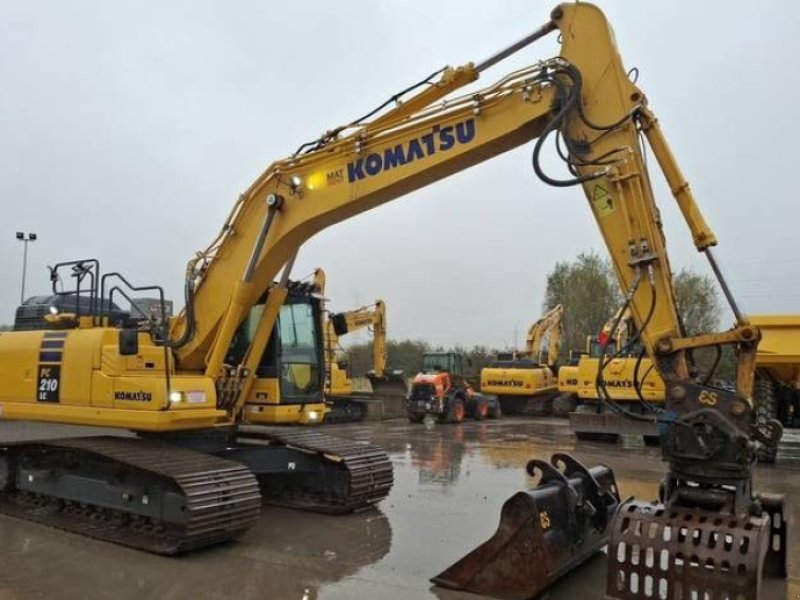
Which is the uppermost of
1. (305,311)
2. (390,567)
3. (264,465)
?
(305,311)

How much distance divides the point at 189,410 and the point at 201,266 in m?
1.67

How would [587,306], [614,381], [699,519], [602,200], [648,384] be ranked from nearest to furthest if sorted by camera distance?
1. [699,519]
2. [602,200]
3. [648,384]
4. [614,381]
5. [587,306]

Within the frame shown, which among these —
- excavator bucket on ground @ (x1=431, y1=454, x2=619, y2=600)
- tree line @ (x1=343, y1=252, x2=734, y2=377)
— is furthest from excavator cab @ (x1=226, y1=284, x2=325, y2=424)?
tree line @ (x1=343, y1=252, x2=734, y2=377)

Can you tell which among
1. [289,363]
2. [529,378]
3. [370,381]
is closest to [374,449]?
[289,363]

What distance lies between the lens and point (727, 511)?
4.61 metres

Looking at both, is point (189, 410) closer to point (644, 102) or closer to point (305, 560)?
point (305, 560)

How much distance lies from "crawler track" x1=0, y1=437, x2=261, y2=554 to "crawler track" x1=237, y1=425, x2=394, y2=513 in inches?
50.0

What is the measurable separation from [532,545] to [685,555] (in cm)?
109

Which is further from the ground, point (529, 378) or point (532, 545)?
point (529, 378)

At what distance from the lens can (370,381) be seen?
2586cm

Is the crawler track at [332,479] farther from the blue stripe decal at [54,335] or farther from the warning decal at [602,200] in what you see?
the warning decal at [602,200]

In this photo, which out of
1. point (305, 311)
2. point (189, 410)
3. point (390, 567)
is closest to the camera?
point (390, 567)

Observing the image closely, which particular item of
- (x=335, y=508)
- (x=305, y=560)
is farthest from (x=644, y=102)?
(x=335, y=508)

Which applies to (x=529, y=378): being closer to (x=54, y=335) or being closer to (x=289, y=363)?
(x=289, y=363)
